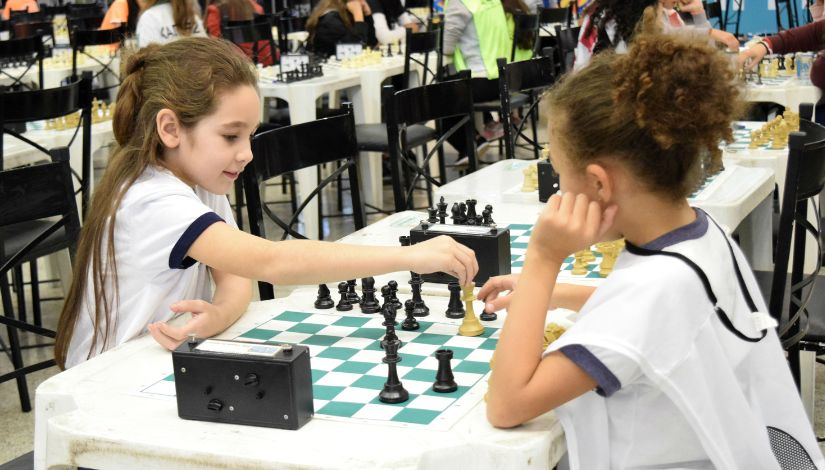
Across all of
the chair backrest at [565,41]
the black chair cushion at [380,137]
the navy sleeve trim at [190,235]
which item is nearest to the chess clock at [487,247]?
the navy sleeve trim at [190,235]

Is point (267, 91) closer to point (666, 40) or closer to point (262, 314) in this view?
point (262, 314)

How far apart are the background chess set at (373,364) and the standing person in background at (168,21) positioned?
4.02m

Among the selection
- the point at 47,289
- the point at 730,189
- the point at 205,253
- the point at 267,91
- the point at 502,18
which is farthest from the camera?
the point at 502,18

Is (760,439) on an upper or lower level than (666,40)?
lower

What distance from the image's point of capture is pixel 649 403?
1.34 meters

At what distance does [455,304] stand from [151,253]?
0.56 metres

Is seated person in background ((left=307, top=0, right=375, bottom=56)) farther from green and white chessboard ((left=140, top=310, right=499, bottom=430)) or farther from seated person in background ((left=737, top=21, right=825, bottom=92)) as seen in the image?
green and white chessboard ((left=140, top=310, right=499, bottom=430))

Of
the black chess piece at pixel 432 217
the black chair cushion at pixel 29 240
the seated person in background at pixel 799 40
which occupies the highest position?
the seated person in background at pixel 799 40

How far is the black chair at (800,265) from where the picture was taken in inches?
84.5

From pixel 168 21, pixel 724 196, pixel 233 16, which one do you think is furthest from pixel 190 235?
pixel 233 16

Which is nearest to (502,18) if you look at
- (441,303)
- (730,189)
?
(730,189)

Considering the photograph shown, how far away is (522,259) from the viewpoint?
2191 mm

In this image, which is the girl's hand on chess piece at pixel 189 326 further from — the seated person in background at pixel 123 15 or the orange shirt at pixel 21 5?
the orange shirt at pixel 21 5

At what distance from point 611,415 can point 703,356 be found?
14cm
